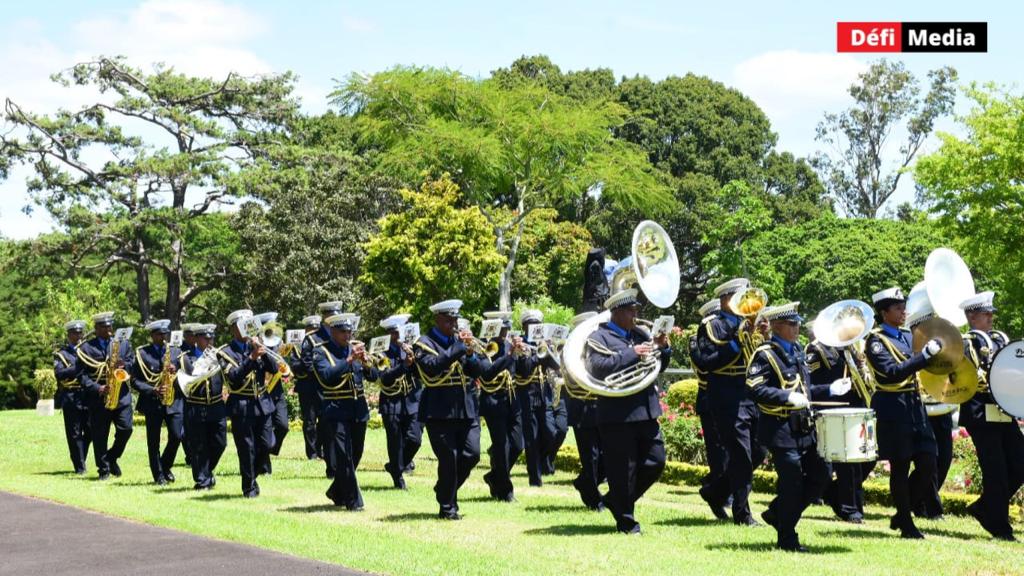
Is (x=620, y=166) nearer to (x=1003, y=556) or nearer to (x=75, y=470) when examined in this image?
(x=75, y=470)

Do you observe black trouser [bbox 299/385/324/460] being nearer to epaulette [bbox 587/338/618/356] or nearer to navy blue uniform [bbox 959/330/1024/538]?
epaulette [bbox 587/338/618/356]

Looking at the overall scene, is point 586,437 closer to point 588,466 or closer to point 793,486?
point 588,466

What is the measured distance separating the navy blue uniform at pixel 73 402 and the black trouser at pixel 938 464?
11540 mm

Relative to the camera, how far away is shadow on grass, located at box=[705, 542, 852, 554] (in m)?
10.1

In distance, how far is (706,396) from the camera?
41.2 feet

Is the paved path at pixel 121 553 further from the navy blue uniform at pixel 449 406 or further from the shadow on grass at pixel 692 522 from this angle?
the shadow on grass at pixel 692 522

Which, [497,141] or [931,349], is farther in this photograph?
[497,141]

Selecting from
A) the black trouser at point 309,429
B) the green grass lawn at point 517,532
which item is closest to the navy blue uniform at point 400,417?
the green grass lawn at point 517,532

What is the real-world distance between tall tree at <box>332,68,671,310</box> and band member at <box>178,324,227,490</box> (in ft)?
93.2

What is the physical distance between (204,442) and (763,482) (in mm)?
6820

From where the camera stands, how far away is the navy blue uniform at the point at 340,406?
1307 cm

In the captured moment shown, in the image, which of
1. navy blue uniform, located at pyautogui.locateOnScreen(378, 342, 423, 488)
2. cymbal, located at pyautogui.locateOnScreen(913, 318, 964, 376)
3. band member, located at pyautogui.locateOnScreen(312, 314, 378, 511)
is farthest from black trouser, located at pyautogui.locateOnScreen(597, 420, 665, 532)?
navy blue uniform, located at pyautogui.locateOnScreen(378, 342, 423, 488)

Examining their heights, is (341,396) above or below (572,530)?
above

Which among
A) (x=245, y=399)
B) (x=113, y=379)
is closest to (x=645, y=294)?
(x=245, y=399)
